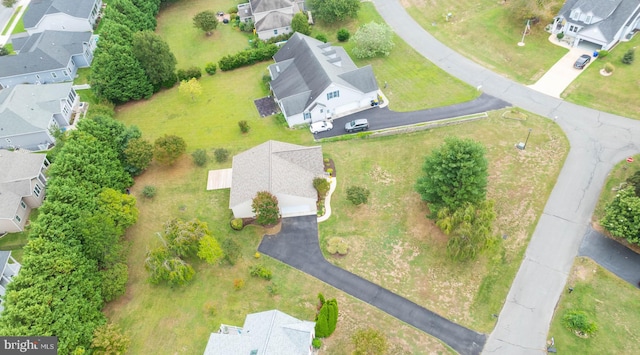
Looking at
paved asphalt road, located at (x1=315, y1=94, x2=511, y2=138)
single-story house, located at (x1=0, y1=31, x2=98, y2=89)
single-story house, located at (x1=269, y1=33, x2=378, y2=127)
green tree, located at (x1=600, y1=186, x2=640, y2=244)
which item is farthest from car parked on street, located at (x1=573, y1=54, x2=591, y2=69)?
single-story house, located at (x1=0, y1=31, x2=98, y2=89)

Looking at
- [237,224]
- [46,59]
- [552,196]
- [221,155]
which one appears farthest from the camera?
[46,59]

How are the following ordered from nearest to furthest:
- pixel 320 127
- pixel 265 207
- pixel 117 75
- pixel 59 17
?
pixel 265 207 → pixel 320 127 → pixel 117 75 → pixel 59 17

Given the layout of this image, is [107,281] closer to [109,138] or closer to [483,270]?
[109,138]

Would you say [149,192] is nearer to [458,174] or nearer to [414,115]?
[458,174]

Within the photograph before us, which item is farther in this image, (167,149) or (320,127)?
(320,127)

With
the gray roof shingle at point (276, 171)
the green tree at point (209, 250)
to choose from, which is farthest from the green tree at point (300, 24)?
the green tree at point (209, 250)

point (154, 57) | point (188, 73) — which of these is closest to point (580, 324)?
point (188, 73)

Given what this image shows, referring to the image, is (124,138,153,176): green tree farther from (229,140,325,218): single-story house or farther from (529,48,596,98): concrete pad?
(529,48,596,98): concrete pad
